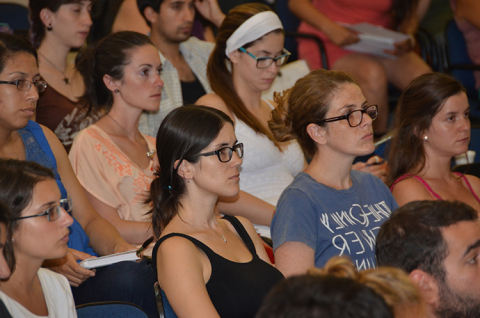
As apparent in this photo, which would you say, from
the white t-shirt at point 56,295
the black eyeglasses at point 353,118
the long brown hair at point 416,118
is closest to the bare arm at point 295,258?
the black eyeglasses at point 353,118

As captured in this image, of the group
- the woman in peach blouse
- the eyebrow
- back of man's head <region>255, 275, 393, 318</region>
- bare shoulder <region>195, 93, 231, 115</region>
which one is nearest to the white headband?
bare shoulder <region>195, 93, 231, 115</region>

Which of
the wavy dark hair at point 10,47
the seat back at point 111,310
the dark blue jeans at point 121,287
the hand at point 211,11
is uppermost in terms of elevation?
the wavy dark hair at point 10,47

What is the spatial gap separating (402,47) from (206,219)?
2.48 m

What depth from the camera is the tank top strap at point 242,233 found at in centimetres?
190

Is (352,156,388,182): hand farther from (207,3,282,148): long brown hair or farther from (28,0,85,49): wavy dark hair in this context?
(28,0,85,49): wavy dark hair

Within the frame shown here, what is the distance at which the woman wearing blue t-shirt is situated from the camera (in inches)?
73.2

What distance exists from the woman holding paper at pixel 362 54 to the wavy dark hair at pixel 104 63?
4.80 ft

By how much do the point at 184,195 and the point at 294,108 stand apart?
1.96 ft

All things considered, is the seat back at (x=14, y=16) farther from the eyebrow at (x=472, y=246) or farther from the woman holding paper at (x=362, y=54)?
the eyebrow at (x=472, y=246)

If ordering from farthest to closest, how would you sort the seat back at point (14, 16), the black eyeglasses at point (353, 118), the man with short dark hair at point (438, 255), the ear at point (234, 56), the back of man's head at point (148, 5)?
the seat back at point (14, 16)
the back of man's head at point (148, 5)
the ear at point (234, 56)
the black eyeglasses at point (353, 118)
the man with short dark hair at point (438, 255)

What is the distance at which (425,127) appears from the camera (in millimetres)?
2570

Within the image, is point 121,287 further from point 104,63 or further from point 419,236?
point 104,63

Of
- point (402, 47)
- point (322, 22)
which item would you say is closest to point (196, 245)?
point (322, 22)

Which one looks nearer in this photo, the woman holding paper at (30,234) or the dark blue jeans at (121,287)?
the woman holding paper at (30,234)
